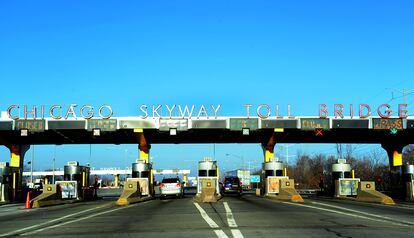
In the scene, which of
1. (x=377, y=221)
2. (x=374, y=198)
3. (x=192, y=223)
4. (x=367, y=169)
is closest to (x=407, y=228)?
(x=377, y=221)

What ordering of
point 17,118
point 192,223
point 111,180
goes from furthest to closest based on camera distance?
1. point 111,180
2. point 17,118
3. point 192,223

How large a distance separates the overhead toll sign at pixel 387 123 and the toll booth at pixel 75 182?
934 inches

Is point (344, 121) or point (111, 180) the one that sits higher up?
point (344, 121)

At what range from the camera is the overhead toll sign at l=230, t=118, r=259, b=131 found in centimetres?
3891

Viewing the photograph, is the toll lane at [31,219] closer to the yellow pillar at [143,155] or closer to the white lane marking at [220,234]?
the white lane marking at [220,234]

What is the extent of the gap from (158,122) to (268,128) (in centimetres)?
896

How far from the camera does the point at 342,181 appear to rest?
1459 inches

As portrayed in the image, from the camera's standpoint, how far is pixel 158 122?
39250 millimetres

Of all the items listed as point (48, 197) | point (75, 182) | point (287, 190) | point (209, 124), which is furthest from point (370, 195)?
point (75, 182)

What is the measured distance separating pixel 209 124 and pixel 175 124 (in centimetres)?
275

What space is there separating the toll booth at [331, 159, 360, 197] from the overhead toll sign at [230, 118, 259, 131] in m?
7.60

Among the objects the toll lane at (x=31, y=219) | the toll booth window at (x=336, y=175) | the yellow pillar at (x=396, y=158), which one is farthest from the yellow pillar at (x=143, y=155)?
the yellow pillar at (x=396, y=158)

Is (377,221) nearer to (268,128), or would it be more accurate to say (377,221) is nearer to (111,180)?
(268,128)

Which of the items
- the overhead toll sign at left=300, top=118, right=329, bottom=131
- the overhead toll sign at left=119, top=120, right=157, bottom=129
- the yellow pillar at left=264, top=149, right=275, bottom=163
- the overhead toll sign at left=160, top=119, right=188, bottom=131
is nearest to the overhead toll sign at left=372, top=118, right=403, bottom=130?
the overhead toll sign at left=300, top=118, right=329, bottom=131
